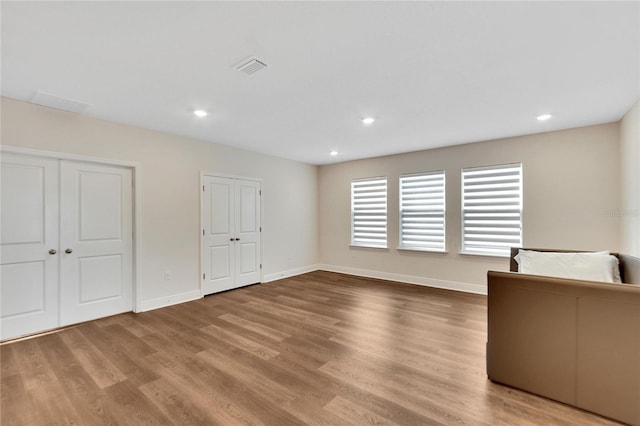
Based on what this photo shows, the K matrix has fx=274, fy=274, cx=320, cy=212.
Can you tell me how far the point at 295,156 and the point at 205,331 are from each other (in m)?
3.83

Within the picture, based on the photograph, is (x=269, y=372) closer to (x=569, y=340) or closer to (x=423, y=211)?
(x=569, y=340)

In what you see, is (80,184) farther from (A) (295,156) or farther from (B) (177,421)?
(A) (295,156)

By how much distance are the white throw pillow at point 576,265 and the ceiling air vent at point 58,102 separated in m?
5.30

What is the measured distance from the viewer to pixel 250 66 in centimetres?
233

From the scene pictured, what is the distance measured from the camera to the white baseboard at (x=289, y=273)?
5.69 meters

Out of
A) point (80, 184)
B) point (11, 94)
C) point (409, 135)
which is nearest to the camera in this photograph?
point (11, 94)

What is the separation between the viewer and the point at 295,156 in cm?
591

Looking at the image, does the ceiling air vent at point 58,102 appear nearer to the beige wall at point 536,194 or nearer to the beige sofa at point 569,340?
the beige sofa at point 569,340

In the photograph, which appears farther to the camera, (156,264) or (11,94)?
(156,264)

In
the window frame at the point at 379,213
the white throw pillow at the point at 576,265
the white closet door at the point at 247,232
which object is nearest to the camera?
the white throw pillow at the point at 576,265

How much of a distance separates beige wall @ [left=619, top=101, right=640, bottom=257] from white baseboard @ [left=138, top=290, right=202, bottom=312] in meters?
5.84

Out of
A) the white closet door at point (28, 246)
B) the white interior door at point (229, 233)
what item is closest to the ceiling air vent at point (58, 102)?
the white closet door at point (28, 246)

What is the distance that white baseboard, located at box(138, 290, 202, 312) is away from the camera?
393cm

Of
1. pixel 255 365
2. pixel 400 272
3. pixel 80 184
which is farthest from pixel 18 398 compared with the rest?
pixel 400 272
